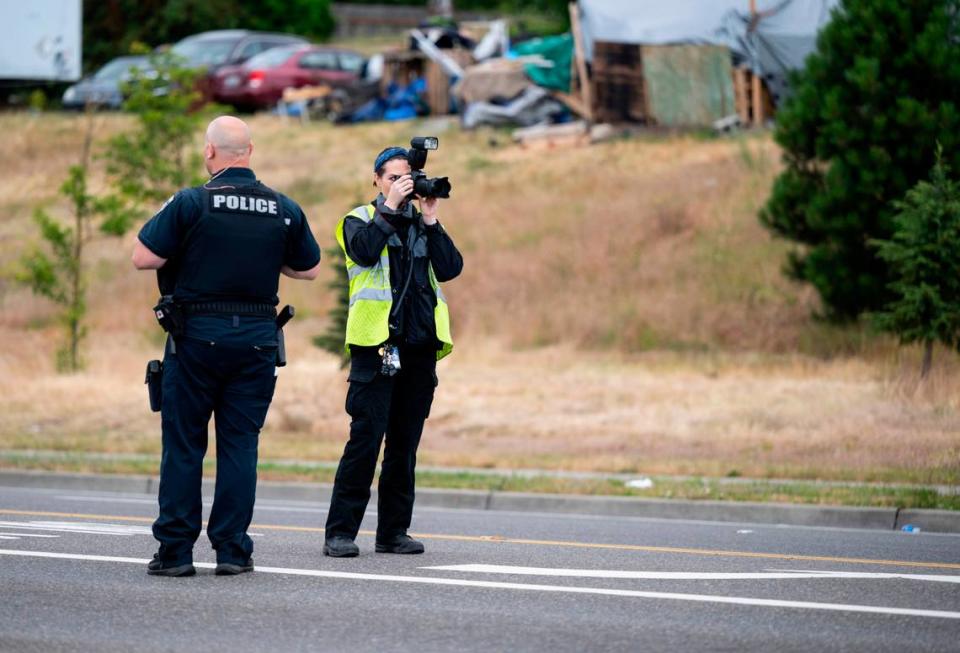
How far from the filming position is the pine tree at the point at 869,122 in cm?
2102

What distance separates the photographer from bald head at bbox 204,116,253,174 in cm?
762

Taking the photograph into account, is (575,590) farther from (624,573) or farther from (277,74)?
(277,74)

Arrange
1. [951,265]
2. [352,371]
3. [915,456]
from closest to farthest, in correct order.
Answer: [352,371] → [915,456] → [951,265]

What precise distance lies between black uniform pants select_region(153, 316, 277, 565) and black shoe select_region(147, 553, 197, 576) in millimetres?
31

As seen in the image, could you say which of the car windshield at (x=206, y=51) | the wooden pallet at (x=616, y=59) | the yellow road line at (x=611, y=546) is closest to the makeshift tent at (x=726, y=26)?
the wooden pallet at (x=616, y=59)

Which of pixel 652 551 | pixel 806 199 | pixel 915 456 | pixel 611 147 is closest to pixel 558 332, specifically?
pixel 806 199

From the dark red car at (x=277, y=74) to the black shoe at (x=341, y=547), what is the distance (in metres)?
31.4

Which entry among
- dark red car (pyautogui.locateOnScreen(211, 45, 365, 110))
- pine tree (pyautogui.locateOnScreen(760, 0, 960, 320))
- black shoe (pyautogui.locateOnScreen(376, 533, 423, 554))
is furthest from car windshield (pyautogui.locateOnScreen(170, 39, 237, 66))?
black shoe (pyautogui.locateOnScreen(376, 533, 423, 554))

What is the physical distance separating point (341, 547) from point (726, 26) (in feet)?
84.3

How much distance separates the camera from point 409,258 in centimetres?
828

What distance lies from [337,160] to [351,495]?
27.2 meters

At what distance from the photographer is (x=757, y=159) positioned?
29141 mm

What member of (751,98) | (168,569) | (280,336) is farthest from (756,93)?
(168,569)

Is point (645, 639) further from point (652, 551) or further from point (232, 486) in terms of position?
point (652, 551)
